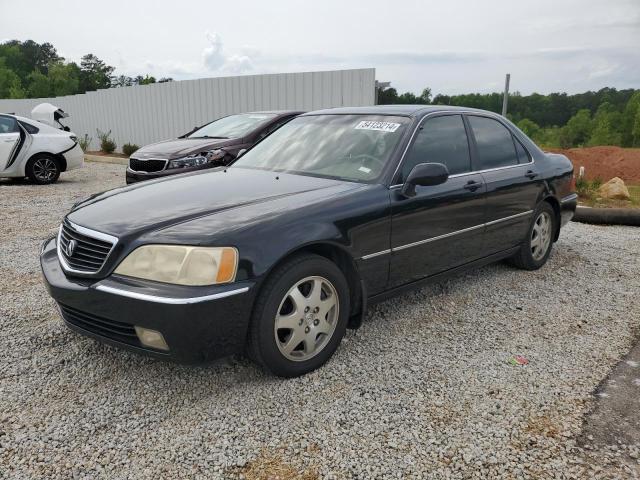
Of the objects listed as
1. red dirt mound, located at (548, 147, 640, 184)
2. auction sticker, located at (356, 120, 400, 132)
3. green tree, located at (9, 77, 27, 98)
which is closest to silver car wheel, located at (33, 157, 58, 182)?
auction sticker, located at (356, 120, 400, 132)

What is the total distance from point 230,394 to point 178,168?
5.06 meters

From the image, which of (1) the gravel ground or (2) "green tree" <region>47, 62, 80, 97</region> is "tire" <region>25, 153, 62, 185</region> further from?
(2) "green tree" <region>47, 62, 80, 97</region>

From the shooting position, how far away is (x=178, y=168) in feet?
24.1

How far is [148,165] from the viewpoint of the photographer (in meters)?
7.56

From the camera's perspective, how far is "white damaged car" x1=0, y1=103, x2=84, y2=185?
10.5 meters

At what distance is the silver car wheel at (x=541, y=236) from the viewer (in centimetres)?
503

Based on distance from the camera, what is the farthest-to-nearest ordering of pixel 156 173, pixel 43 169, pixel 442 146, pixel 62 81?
pixel 62 81, pixel 43 169, pixel 156 173, pixel 442 146

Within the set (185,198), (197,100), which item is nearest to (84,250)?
(185,198)

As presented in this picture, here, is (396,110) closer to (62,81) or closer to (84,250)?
(84,250)

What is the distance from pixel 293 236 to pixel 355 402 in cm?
94

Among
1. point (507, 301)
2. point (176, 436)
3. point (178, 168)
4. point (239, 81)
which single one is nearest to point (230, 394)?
point (176, 436)

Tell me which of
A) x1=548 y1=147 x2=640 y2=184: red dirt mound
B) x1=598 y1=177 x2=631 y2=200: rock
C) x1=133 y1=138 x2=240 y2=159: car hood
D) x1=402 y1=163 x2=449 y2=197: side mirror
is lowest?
x1=548 y1=147 x2=640 y2=184: red dirt mound

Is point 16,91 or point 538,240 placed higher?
point 16,91

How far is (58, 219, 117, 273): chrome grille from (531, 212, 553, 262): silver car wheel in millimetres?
3815
